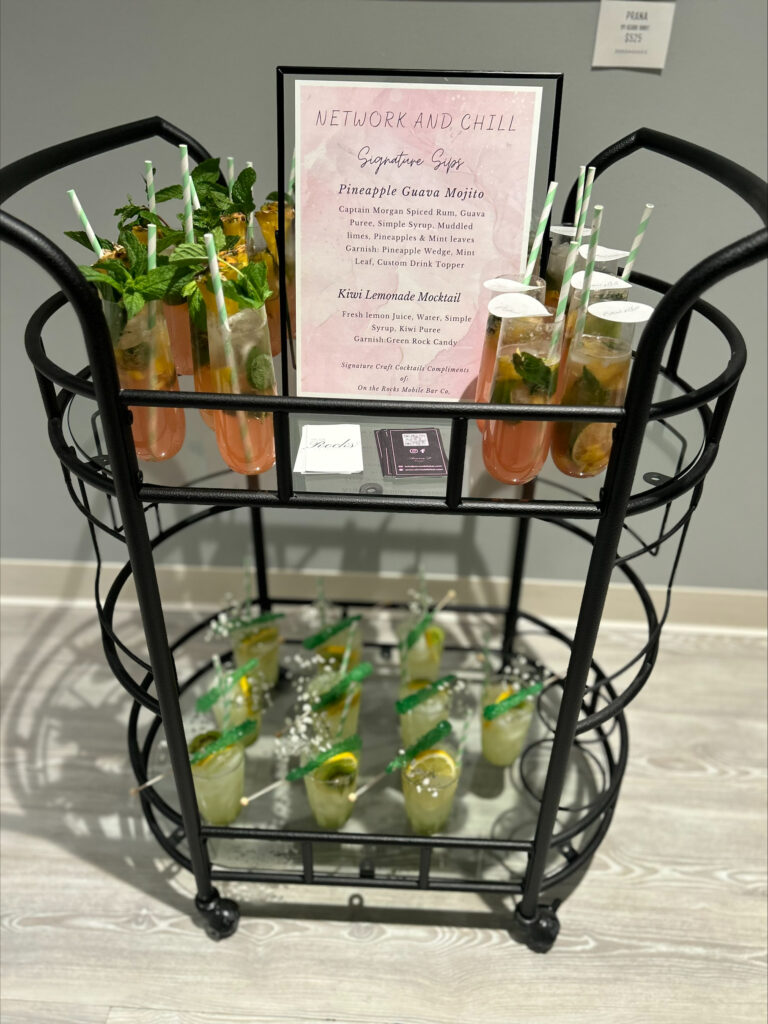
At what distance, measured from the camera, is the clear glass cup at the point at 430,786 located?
122cm

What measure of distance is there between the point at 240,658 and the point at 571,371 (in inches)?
36.3

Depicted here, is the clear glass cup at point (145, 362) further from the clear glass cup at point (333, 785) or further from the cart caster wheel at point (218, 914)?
the cart caster wheel at point (218, 914)

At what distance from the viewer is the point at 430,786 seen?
1219 millimetres

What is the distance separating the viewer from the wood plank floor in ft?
3.82

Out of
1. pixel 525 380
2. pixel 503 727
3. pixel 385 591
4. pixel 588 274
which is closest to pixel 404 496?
pixel 525 380

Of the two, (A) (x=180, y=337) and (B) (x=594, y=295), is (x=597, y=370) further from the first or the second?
(A) (x=180, y=337)

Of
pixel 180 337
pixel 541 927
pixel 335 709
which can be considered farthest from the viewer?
pixel 335 709

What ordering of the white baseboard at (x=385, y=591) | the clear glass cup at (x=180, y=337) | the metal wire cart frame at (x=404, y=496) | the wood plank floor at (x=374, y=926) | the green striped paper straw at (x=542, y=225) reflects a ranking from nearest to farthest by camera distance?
the metal wire cart frame at (x=404, y=496), the green striped paper straw at (x=542, y=225), the clear glass cup at (x=180, y=337), the wood plank floor at (x=374, y=926), the white baseboard at (x=385, y=591)

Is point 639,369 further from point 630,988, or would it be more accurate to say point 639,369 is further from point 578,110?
point 630,988

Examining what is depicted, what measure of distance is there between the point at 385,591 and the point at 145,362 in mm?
973

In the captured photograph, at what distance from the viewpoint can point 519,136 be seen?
0.84 metres

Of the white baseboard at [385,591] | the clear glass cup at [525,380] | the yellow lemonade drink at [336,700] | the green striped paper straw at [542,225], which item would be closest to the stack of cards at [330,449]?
the clear glass cup at [525,380]

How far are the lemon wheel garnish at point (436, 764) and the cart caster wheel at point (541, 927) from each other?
0.22 meters

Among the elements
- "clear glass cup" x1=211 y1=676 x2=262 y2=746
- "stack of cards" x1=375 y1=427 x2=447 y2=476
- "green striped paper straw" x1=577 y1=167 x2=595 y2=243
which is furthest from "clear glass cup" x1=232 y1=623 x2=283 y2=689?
"green striped paper straw" x1=577 y1=167 x2=595 y2=243
